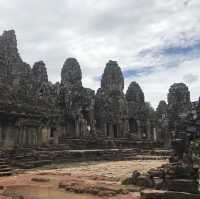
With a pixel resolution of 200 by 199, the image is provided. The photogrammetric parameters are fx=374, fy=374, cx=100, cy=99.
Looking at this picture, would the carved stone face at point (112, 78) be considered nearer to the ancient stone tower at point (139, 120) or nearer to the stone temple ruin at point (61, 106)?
the stone temple ruin at point (61, 106)

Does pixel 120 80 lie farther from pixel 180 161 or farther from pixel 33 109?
pixel 180 161

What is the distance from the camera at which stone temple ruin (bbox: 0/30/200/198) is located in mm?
12934

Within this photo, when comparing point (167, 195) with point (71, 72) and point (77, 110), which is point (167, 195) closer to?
point (77, 110)

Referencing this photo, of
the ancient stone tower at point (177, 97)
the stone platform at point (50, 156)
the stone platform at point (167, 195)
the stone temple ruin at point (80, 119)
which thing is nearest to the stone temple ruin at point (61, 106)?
the stone temple ruin at point (80, 119)

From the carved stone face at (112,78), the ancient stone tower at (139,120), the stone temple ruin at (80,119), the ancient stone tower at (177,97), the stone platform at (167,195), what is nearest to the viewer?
the stone platform at (167,195)

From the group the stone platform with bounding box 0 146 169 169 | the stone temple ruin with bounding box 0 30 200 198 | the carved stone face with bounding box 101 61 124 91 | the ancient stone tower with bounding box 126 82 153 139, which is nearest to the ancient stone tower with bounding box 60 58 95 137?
the stone temple ruin with bounding box 0 30 200 198

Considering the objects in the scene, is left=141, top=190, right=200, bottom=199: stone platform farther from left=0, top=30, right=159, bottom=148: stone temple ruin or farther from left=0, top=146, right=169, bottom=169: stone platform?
left=0, top=30, right=159, bottom=148: stone temple ruin

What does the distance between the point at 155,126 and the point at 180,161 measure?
5215 cm

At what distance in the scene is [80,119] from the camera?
4488 cm

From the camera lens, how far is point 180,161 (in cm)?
1209

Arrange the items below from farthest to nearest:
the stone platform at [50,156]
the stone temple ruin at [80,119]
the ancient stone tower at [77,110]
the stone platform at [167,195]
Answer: the ancient stone tower at [77,110]
the stone platform at [50,156]
the stone temple ruin at [80,119]
the stone platform at [167,195]

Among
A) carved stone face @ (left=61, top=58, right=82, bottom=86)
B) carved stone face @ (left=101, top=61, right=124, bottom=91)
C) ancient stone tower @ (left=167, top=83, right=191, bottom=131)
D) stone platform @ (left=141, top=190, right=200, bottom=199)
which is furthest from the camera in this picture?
carved stone face @ (left=101, top=61, right=124, bottom=91)

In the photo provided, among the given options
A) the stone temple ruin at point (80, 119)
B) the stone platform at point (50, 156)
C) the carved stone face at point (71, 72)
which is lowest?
the stone platform at point (50, 156)

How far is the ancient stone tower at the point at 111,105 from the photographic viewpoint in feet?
175
